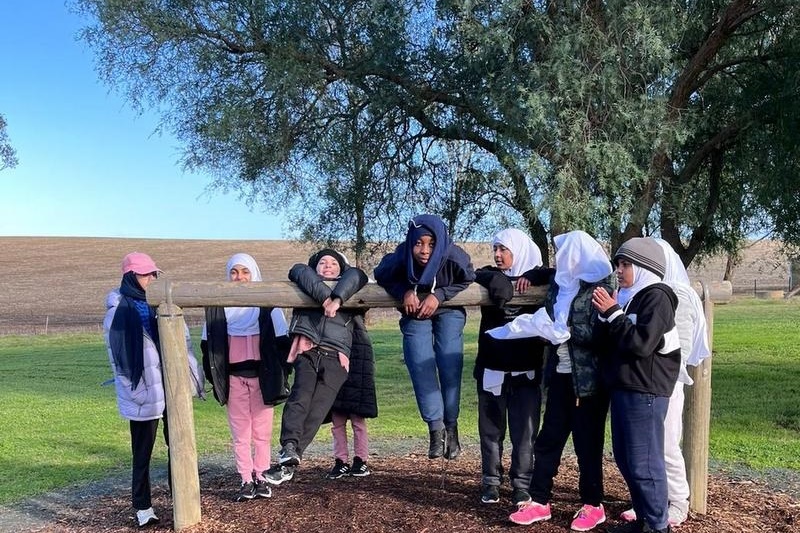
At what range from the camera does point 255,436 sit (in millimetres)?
5969

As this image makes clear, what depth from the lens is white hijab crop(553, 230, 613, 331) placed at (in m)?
4.81

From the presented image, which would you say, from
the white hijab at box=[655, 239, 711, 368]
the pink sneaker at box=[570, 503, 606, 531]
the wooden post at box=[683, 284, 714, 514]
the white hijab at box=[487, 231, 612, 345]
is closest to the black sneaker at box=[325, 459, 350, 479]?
the pink sneaker at box=[570, 503, 606, 531]

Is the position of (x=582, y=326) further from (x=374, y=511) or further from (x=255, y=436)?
(x=255, y=436)

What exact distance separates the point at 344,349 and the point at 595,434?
200 centimetres

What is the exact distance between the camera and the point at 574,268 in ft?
15.9

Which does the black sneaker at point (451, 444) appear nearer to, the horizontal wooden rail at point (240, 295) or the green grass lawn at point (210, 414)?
the horizontal wooden rail at point (240, 295)

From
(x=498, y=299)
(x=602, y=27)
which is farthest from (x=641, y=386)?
(x=602, y=27)

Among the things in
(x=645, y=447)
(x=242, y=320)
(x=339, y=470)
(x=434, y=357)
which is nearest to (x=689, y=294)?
(x=645, y=447)

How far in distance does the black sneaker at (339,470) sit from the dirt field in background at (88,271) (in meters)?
20.9

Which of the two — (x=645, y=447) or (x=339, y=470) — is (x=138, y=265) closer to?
(x=339, y=470)

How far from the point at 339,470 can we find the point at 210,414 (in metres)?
5.68

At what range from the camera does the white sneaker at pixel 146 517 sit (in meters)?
5.70

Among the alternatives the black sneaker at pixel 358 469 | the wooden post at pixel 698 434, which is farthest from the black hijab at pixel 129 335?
the wooden post at pixel 698 434

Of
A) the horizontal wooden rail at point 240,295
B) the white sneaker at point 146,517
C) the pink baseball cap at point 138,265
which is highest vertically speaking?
the pink baseball cap at point 138,265
